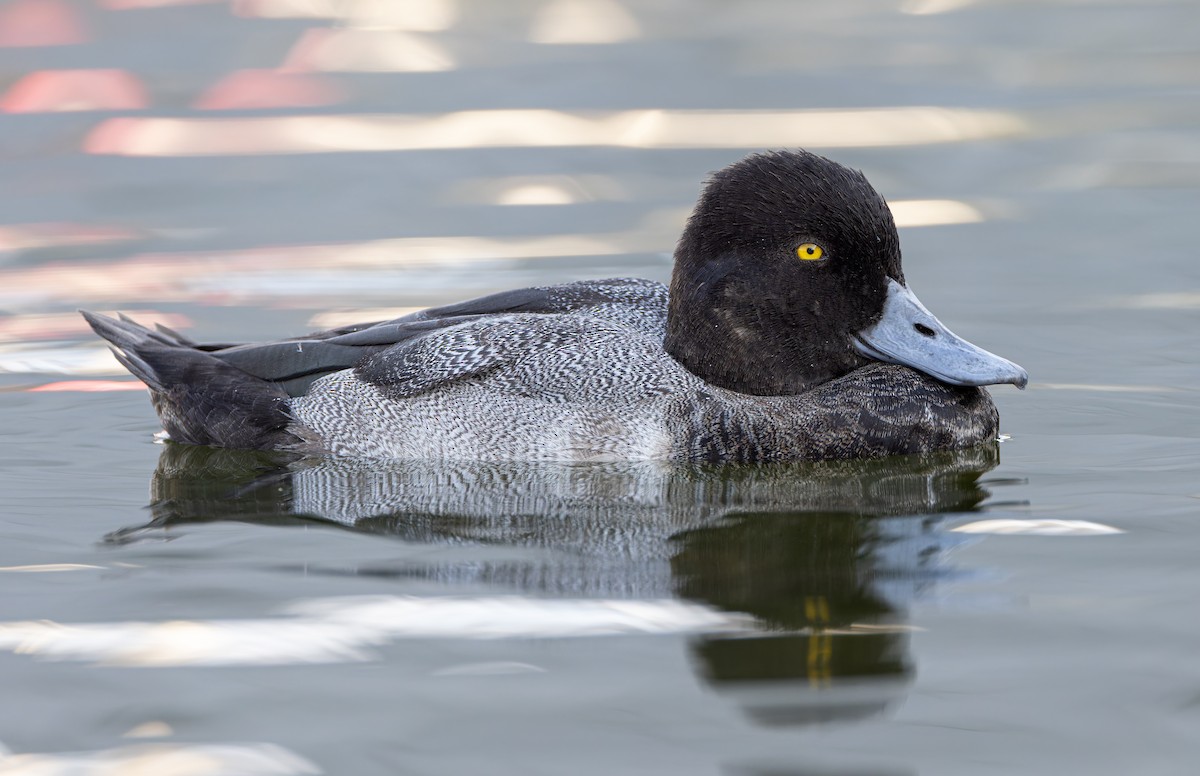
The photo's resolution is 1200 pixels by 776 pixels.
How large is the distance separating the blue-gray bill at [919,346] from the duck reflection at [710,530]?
38 cm

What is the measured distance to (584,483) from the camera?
7758 millimetres

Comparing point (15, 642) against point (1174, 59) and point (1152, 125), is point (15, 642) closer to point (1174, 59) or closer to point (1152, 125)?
point (1152, 125)

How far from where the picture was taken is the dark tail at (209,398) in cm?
841

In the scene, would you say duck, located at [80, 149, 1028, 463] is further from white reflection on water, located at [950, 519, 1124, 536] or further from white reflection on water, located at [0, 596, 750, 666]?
white reflection on water, located at [0, 596, 750, 666]

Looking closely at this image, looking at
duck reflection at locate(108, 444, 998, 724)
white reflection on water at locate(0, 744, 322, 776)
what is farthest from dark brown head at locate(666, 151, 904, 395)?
white reflection on water at locate(0, 744, 322, 776)

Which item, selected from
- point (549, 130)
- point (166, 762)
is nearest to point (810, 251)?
point (166, 762)

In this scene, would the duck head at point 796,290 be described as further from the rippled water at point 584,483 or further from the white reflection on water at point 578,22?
the white reflection on water at point 578,22

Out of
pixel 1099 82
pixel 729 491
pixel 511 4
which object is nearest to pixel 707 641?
pixel 729 491

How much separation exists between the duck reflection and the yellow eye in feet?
3.11

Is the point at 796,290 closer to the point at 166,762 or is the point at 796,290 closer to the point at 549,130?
the point at 166,762

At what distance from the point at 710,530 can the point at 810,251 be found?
63.0 inches

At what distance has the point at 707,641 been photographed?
5844 millimetres

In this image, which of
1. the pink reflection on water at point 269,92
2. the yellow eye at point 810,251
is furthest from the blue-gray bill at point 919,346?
the pink reflection on water at point 269,92

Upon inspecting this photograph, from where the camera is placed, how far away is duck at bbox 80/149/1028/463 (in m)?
7.94
